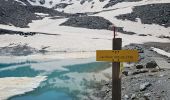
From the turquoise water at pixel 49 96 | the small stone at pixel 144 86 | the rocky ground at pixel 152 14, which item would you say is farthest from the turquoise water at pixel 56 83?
the rocky ground at pixel 152 14

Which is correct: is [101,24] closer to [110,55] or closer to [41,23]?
[41,23]

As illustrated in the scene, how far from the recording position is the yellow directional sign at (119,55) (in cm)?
1243

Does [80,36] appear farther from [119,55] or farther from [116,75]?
[119,55]

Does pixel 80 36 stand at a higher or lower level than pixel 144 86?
higher

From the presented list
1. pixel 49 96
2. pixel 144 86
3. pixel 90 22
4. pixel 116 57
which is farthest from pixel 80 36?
pixel 116 57

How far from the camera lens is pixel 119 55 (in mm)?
12508

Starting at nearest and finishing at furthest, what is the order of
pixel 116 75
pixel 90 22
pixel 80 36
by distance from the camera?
pixel 116 75
pixel 80 36
pixel 90 22

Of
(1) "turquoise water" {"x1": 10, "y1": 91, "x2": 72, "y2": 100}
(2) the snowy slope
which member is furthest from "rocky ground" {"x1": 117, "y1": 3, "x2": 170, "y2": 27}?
(1) "turquoise water" {"x1": 10, "y1": 91, "x2": 72, "y2": 100}

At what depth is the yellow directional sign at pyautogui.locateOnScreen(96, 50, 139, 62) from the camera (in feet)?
40.8

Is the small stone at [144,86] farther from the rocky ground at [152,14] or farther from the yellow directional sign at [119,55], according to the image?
the rocky ground at [152,14]

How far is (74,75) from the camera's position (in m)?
41.8

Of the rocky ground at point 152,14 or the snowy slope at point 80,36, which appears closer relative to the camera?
the snowy slope at point 80,36

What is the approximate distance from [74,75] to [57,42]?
3817 centimetres

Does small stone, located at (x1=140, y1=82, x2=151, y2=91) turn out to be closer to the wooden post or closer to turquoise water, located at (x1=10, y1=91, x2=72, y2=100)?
turquoise water, located at (x1=10, y1=91, x2=72, y2=100)
